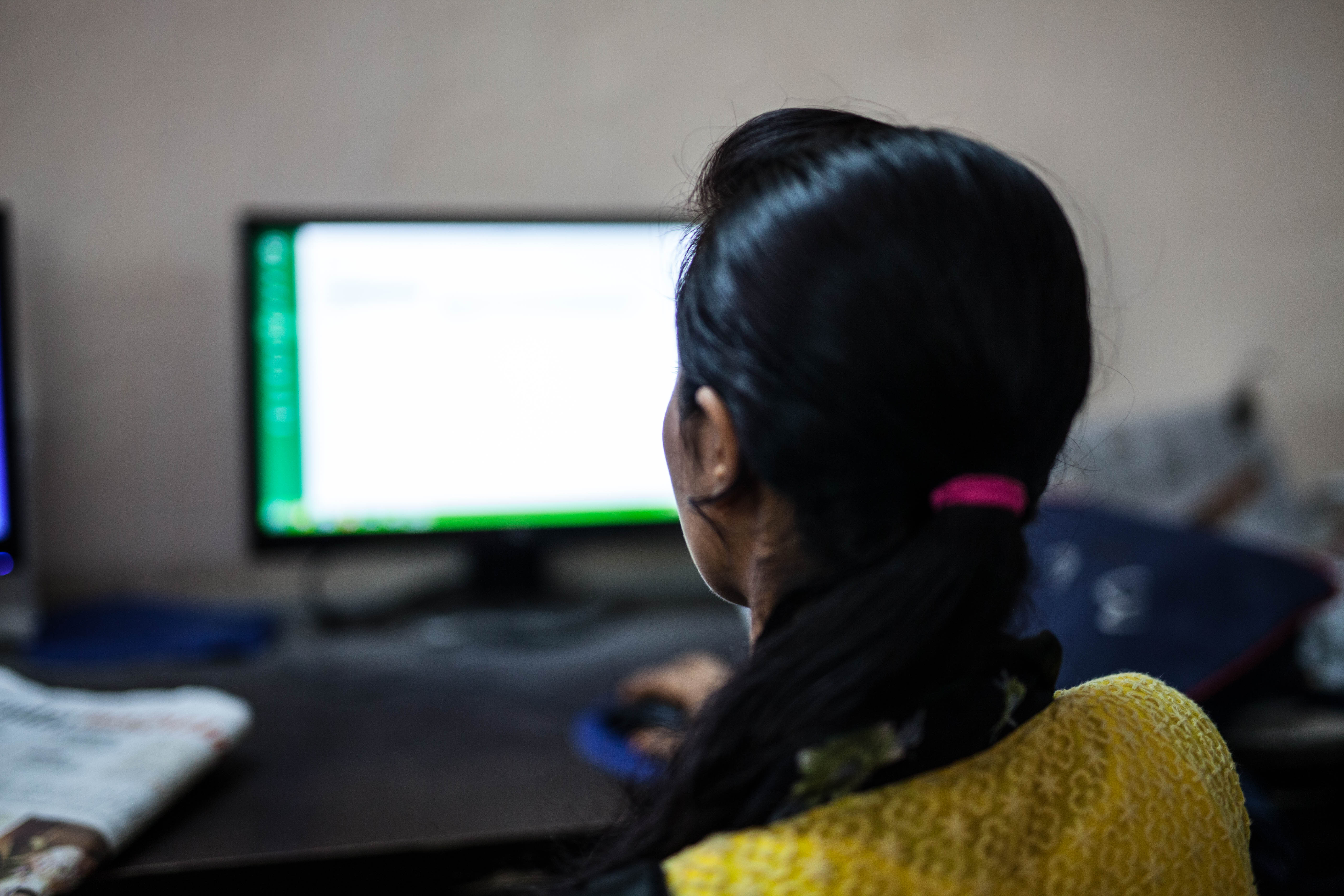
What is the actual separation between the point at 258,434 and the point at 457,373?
0.23 meters

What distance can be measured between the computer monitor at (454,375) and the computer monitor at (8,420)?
234 mm

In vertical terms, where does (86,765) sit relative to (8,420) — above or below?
below

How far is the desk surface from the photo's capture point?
627 millimetres

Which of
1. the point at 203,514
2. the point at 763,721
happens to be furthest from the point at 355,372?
the point at 763,721

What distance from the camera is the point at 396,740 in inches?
30.7

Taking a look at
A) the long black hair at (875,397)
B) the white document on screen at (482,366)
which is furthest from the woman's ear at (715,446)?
the white document on screen at (482,366)

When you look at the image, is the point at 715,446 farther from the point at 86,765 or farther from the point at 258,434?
the point at 258,434

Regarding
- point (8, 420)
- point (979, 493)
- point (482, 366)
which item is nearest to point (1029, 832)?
point (979, 493)

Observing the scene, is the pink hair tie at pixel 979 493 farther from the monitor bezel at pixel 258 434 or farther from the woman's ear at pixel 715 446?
the monitor bezel at pixel 258 434

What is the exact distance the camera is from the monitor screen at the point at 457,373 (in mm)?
1077

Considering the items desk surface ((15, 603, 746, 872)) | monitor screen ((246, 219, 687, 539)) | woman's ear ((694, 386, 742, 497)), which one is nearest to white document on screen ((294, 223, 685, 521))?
monitor screen ((246, 219, 687, 539))

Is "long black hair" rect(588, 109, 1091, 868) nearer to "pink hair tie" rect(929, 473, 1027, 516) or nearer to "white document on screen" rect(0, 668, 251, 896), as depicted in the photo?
"pink hair tie" rect(929, 473, 1027, 516)

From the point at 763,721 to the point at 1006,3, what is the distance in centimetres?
132

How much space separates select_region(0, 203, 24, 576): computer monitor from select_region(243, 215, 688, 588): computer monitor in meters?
0.23
